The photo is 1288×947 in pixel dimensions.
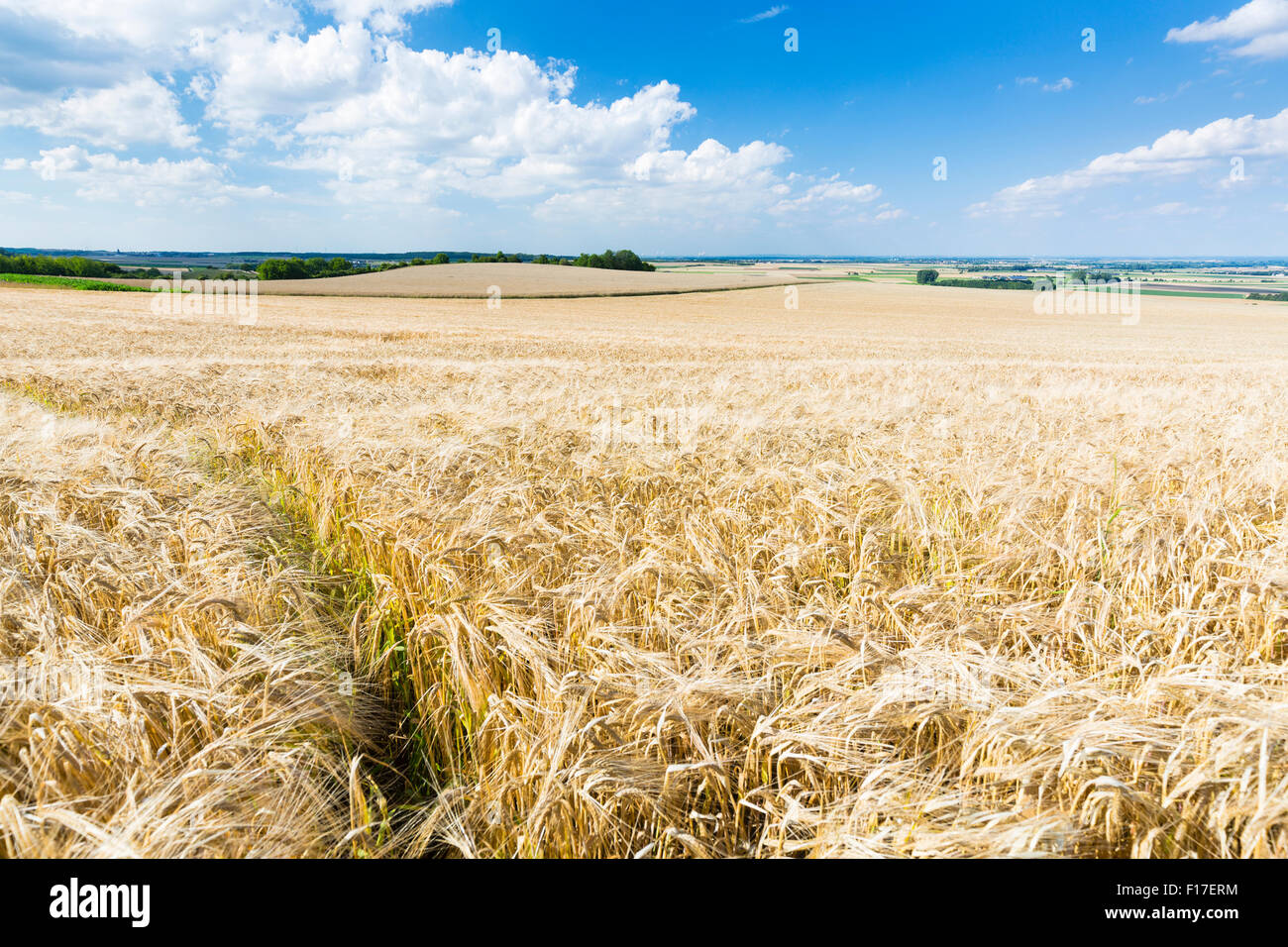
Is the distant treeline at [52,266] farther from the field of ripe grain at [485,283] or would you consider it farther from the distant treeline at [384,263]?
the distant treeline at [384,263]

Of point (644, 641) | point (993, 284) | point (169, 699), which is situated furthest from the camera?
point (993, 284)

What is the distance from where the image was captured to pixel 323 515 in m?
3.55

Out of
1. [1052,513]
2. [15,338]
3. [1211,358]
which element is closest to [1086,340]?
[1211,358]

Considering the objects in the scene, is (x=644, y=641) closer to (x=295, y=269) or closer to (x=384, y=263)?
(x=295, y=269)

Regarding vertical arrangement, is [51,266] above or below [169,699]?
above

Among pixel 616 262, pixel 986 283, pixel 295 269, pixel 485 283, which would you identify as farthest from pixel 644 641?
pixel 986 283

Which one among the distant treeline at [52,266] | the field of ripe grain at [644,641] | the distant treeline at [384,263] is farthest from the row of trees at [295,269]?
the field of ripe grain at [644,641]

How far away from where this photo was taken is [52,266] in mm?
83812

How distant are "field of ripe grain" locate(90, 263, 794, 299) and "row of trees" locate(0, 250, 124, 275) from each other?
16862 mm

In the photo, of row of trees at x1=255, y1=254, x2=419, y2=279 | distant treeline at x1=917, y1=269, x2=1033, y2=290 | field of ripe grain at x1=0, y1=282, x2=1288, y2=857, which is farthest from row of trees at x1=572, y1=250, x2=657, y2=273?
field of ripe grain at x1=0, y1=282, x2=1288, y2=857

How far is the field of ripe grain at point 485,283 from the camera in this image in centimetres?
6122

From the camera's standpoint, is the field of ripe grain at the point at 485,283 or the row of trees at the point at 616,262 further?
the row of trees at the point at 616,262

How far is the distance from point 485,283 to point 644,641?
71.6 m

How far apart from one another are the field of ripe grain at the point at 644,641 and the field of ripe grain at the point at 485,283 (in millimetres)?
60589
